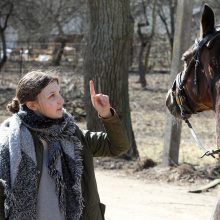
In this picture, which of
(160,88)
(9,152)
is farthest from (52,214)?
(160,88)

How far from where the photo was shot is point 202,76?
348 centimetres

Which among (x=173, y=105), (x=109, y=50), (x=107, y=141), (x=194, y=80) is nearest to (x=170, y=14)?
(x=109, y=50)

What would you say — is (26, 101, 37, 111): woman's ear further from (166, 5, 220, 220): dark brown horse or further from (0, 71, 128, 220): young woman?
(166, 5, 220, 220): dark brown horse

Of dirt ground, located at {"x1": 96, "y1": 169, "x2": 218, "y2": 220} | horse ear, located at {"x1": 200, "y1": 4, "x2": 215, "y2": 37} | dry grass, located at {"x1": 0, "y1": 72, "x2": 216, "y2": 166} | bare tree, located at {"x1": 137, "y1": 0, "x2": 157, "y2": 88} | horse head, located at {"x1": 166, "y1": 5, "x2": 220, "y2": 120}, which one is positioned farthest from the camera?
bare tree, located at {"x1": 137, "y1": 0, "x2": 157, "y2": 88}

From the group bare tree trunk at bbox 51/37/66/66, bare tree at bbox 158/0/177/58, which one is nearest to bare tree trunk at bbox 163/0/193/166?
bare tree trunk at bbox 51/37/66/66

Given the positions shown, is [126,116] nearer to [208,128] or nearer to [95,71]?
[95,71]

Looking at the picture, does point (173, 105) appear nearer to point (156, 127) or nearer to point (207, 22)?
point (207, 22)

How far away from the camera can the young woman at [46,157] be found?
128 inches

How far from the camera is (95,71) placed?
32.4 feet

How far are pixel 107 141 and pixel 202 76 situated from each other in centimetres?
68

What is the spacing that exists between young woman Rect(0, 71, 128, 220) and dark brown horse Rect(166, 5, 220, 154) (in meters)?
0.50

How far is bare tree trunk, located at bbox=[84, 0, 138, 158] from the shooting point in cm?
962

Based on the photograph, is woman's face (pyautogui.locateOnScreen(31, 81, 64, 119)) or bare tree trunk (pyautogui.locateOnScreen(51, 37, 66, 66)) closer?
woman's face (pyautogui.locateOnScreen(31, 81, 64, 119))

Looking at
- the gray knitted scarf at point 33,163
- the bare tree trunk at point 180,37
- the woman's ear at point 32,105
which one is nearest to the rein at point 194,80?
the gray knitted scarf at point 33,163
